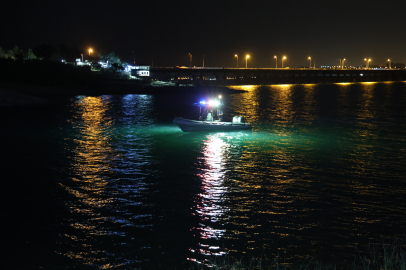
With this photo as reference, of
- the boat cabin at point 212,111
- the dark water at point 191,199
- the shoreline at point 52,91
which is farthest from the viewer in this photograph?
the shoreline at point 52,91

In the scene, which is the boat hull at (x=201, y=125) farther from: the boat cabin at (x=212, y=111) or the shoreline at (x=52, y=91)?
the shoreline at (x=52, y=91)

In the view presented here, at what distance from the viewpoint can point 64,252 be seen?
1355cm

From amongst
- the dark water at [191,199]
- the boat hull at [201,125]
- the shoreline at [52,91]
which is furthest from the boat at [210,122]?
the shoreline at [52,91]

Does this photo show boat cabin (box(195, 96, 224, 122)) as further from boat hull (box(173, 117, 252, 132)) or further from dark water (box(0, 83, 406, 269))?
dark water (box(0, 83, 406, 269))

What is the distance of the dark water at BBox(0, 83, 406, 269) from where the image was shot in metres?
13.8

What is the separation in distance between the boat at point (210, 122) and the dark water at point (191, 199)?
3.45m

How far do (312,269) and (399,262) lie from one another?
2.55 metres

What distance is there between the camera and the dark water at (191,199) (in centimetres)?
1379

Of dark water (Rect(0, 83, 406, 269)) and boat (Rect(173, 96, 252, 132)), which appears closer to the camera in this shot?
dark water (Rect(0, 83, 406, 269))

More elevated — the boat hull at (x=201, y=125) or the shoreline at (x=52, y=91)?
the shoreline at (x=52, y=91)

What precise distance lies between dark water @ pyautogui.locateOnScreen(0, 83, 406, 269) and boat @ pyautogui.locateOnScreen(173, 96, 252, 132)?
3.45 m

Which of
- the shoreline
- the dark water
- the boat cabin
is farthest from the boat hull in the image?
the shoreline

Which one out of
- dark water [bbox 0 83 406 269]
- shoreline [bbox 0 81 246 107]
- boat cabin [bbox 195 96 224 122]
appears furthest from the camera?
shoreline [bbox 0 81 246 107]

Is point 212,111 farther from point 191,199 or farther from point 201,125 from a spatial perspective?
point 191,199
